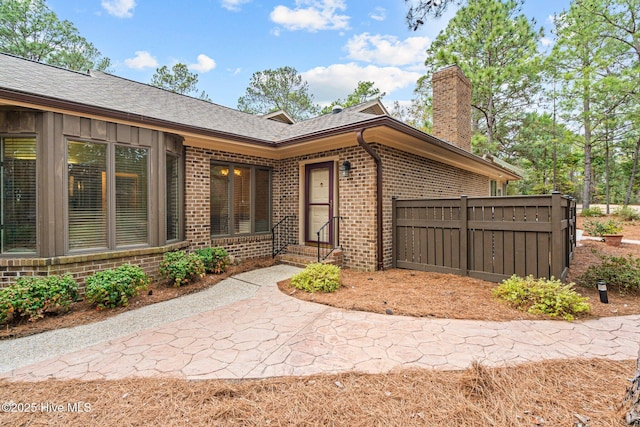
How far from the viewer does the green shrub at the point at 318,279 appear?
14.9ft

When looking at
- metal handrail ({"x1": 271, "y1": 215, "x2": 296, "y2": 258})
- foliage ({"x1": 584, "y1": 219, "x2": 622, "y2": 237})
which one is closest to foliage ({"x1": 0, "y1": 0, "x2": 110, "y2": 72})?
metal handrail ({"x1": 271, "y1": 215, "x2": 296, "y2": 258})

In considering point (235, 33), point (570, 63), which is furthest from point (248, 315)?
point (570, 63)

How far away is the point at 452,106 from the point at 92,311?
11.0m

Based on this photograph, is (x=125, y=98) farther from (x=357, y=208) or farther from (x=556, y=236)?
(x=556, y=236)

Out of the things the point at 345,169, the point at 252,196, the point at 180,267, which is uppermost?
the point at 345,169

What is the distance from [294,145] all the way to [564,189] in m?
Result: 27.0

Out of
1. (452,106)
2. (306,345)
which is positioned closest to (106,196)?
(306,345)

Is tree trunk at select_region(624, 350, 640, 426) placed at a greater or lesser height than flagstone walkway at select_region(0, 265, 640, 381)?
greater

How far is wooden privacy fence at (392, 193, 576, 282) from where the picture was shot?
Result: 4302 millimetres

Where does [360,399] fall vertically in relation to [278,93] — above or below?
below

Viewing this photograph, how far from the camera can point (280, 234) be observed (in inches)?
296

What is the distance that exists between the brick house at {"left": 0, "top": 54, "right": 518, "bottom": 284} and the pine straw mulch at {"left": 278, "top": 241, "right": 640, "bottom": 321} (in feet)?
2.84

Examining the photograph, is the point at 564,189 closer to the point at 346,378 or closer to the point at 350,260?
the point at 350,260

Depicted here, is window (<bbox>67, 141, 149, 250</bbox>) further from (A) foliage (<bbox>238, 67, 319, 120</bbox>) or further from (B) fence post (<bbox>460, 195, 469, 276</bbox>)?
(A) foliage (<bbox>238, 67, 319, 120</bbox>)
